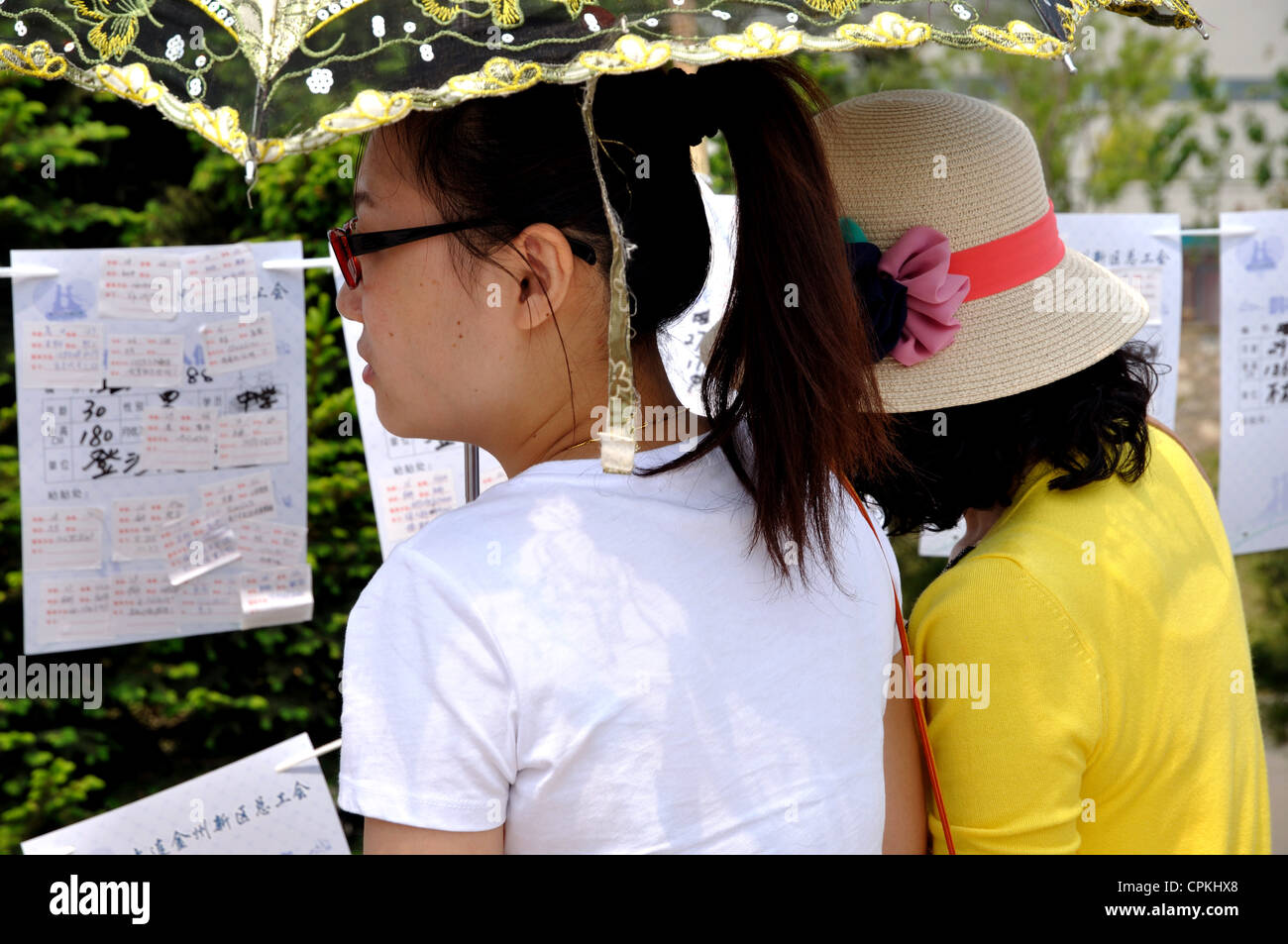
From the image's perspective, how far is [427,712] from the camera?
1025mm

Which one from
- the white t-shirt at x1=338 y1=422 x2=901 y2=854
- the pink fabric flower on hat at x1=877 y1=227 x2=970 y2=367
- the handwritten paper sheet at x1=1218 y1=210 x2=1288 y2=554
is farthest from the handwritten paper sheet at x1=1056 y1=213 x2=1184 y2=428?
the white t-shirt at x1=338 y1=422 x2=901 y2=854

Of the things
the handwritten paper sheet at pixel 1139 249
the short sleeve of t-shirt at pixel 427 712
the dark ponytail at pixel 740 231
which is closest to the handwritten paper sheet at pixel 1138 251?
the handwritten paper sheet at pixel 1139 249

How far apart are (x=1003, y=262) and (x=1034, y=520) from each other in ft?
1.34

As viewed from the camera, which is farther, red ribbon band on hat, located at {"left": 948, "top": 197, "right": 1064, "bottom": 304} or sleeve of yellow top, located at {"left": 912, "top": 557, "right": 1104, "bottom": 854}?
red ribbon band on hat, located at {"left": 948, "top": 197, "right": 1064, "bottom": 304}

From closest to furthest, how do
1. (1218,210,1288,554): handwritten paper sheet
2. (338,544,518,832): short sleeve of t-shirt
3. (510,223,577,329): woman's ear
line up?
1. (338,544,518,832): short sleeve of t-shirt
2. (510,223,577,329): woman's ear
3. (1218,210,1288,554): handwritten paper sheet

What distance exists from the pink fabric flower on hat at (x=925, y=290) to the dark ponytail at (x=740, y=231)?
1.17 feet

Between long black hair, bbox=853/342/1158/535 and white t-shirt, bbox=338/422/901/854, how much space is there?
475 millimetres

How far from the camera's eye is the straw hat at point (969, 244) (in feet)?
5.36

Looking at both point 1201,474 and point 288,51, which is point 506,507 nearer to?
point 288,51

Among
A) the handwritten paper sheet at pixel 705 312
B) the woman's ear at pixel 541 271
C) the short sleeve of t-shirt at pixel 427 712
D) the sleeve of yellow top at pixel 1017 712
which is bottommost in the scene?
the sleeve of yellow top at pixel 1017 712

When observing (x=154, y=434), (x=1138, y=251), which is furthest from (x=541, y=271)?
(x=1138, y=251)

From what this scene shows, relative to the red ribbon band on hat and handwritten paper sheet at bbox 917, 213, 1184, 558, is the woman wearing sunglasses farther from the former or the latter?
handwritten paper sheet at bbox 917, 213, 1184, 558

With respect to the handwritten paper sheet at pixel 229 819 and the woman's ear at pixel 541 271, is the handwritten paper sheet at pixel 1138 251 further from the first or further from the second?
the woman's ear at pixel 541 271

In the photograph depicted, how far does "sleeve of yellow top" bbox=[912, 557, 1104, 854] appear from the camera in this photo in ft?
4.70
